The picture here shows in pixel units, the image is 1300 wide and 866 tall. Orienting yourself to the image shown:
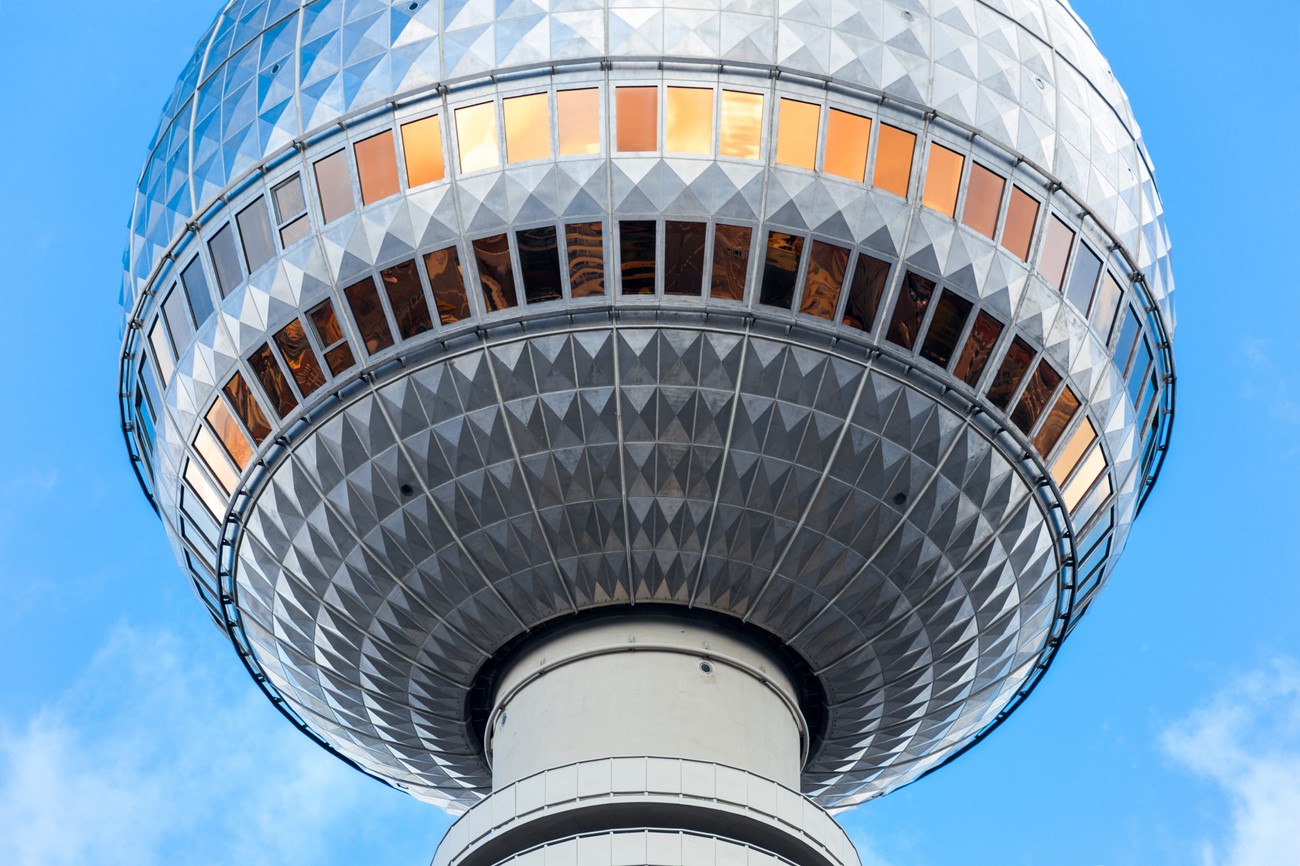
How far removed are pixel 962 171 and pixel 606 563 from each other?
337 inches

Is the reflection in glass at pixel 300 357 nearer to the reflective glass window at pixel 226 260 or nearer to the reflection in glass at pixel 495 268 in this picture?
the reflective glass window at pixel 226 260

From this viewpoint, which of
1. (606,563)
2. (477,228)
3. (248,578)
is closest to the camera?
(477,228)

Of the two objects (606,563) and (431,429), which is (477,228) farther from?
(606,563)

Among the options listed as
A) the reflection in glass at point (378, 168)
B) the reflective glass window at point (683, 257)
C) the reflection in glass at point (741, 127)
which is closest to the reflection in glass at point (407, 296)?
the reflection in glass at point (378, 168)

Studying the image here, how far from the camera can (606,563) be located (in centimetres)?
2945

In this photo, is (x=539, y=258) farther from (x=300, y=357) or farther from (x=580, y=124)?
(x=300, y=357)

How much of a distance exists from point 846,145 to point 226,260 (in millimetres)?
10312

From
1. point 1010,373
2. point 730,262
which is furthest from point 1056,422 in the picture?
point 730,262

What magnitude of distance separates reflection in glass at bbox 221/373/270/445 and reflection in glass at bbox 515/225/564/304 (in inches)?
205

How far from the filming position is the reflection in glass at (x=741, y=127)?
2761 cm

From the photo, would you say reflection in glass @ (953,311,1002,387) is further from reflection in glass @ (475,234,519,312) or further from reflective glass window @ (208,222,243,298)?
reflective glass window @ (208,222,243,298)

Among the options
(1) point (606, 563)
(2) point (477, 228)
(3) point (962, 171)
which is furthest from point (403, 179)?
(3) point (962, 171)

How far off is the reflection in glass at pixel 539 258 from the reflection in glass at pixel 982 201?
21.5 feet

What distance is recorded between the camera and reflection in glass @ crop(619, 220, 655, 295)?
2750 cm
